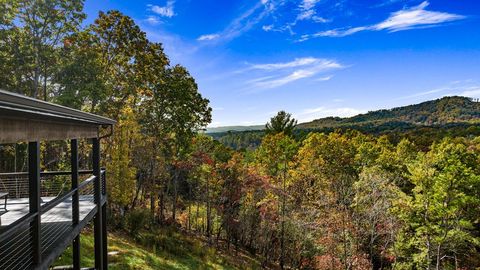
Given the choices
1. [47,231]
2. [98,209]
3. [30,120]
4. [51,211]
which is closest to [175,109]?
[98,209]

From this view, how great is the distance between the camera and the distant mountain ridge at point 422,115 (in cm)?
11050

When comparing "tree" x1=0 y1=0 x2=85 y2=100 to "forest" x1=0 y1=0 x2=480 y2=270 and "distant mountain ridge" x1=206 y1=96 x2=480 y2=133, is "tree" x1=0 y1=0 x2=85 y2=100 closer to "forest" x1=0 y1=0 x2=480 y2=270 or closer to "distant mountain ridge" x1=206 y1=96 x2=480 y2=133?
"forest" x1=0 y1=0 x2=480 y2=270

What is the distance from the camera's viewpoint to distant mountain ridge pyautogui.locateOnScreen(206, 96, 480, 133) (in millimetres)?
110500

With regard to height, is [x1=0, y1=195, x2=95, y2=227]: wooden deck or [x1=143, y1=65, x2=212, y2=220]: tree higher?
[x1=143, y1=65, x2=212, y2=220]: tree

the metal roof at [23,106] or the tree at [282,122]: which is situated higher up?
the tree at [282,122]

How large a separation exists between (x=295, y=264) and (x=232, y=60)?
21.3 m

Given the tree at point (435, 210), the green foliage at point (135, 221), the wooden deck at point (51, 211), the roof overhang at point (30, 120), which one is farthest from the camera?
the tree at point (435, 210)

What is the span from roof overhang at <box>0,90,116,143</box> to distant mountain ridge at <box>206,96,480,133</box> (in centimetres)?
10422

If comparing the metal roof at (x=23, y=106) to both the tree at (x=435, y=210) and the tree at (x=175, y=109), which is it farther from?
the tree at (x=435, y=210)

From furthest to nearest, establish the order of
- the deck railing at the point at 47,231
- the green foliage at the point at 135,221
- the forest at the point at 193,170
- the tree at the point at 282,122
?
the tree at the point at 282,122
the green foliage at the point at 135,221
the forest at the point at 193,170
the deck railing at the point at 47,231

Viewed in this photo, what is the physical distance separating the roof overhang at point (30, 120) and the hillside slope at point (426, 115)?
115914 mm

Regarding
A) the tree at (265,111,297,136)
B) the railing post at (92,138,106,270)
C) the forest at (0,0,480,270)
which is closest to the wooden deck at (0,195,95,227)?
the railing post at (92,138,106,270)

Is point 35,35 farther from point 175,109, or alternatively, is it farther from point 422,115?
point 422,115

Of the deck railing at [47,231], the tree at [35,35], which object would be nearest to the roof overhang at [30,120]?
the deck railing at [47,231]
